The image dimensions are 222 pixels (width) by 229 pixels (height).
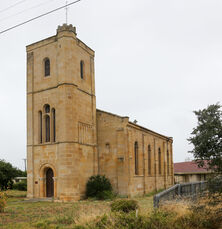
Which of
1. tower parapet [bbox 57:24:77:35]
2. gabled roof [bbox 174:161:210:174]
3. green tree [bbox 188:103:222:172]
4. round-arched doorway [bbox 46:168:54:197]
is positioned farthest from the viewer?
gabled roof [bbox 174:161:210:174]

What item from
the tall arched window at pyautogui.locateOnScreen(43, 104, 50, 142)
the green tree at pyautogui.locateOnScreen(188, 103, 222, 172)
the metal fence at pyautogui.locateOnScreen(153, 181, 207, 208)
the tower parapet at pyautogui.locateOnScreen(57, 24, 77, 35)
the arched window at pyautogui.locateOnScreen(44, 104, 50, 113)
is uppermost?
the tower parapet at pyautogui.locateOnScreen(57, 24, 77, 35)

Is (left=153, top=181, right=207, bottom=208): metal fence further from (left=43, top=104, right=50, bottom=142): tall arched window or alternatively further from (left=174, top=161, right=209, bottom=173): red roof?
(left=174, top=161, right=209, bottom=173): red roof

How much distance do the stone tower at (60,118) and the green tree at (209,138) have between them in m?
15.9

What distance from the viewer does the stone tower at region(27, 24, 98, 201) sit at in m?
25.5

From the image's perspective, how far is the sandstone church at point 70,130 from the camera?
25703 millimetres

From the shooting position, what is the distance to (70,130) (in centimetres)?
2575

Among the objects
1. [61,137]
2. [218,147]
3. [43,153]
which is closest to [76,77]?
[61,137]

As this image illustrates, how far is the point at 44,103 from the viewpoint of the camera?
91.6 ft

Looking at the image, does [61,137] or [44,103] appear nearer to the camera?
[61,137]

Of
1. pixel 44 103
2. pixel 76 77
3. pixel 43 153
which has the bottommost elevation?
pixel 43 153

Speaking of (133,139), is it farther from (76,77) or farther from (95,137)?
(76,77)

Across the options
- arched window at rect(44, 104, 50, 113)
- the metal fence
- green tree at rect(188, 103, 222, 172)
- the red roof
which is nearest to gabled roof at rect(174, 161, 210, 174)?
the red roof

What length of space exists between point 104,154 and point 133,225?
18681 millimetres

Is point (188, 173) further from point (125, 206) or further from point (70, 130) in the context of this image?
point (125, 206)
